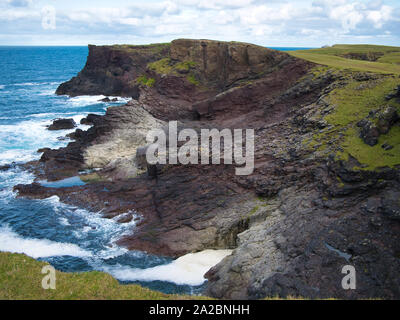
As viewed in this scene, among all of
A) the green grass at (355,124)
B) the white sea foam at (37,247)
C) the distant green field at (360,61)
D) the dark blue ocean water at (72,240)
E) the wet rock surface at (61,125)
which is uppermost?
the distant green field at (360,61)

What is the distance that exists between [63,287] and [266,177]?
14.4m

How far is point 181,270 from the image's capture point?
62.1ft

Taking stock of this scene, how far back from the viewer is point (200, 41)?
44562 mm

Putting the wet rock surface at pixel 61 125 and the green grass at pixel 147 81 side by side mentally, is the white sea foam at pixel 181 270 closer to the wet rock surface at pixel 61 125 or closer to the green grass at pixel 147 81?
the green grass at pixel 147 81

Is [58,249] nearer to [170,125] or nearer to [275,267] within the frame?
[275,267]

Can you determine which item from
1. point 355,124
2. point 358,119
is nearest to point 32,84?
point 358,119

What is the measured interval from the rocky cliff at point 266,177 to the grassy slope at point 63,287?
4427 millimetres

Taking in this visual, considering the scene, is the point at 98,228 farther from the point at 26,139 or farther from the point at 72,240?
the point at 26,139

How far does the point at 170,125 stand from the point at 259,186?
18998 mm

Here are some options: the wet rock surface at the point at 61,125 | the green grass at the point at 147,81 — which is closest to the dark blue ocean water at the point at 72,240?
the wet rock surface at the point at 61,125

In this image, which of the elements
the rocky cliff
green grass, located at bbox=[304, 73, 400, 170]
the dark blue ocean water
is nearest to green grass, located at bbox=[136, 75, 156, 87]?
the rocky cliff

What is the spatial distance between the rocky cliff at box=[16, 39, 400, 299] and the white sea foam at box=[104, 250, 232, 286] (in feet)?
2.60

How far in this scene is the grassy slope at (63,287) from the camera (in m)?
12.2

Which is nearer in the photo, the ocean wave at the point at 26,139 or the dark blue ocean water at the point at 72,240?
the dark blue ocean water at the point at 72,240
